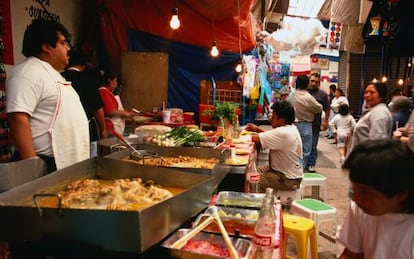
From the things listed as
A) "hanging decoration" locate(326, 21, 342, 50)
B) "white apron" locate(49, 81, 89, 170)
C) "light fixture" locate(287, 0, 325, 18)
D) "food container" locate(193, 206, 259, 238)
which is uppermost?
"light fixture" locate(287, 0, 325, 18)

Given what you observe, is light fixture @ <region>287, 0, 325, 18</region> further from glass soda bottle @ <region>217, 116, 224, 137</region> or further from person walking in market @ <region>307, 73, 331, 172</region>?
glass soda bottle @ <region>217, 116, 224, 137</region>

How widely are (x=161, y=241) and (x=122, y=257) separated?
0.22 meters

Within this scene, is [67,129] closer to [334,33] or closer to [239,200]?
[239,200]

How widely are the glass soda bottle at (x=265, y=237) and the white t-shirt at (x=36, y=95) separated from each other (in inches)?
70.9

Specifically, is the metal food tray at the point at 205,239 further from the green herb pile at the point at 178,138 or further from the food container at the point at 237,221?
the green herb pile at the point at 178,138

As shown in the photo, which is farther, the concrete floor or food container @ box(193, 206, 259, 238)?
the concrete floor

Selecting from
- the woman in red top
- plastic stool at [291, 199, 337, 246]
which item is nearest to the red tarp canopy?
the woman in red top

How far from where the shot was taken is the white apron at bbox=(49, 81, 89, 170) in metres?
2.61

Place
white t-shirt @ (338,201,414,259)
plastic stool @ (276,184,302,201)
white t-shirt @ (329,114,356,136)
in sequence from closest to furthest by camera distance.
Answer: white t-shirt @ (338,201,414,259) < plastic stool @ (276,184,302,201) < white t-shirt @ (329,114,356,136)

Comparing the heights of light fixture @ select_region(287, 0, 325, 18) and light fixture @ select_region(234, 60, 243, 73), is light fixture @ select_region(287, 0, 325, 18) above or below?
above

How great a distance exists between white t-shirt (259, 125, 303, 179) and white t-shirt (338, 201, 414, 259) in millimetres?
2399

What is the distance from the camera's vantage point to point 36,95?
2504mm

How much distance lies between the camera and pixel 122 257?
1.50 meters

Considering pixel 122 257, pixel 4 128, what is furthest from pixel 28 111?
pixel 4 128
